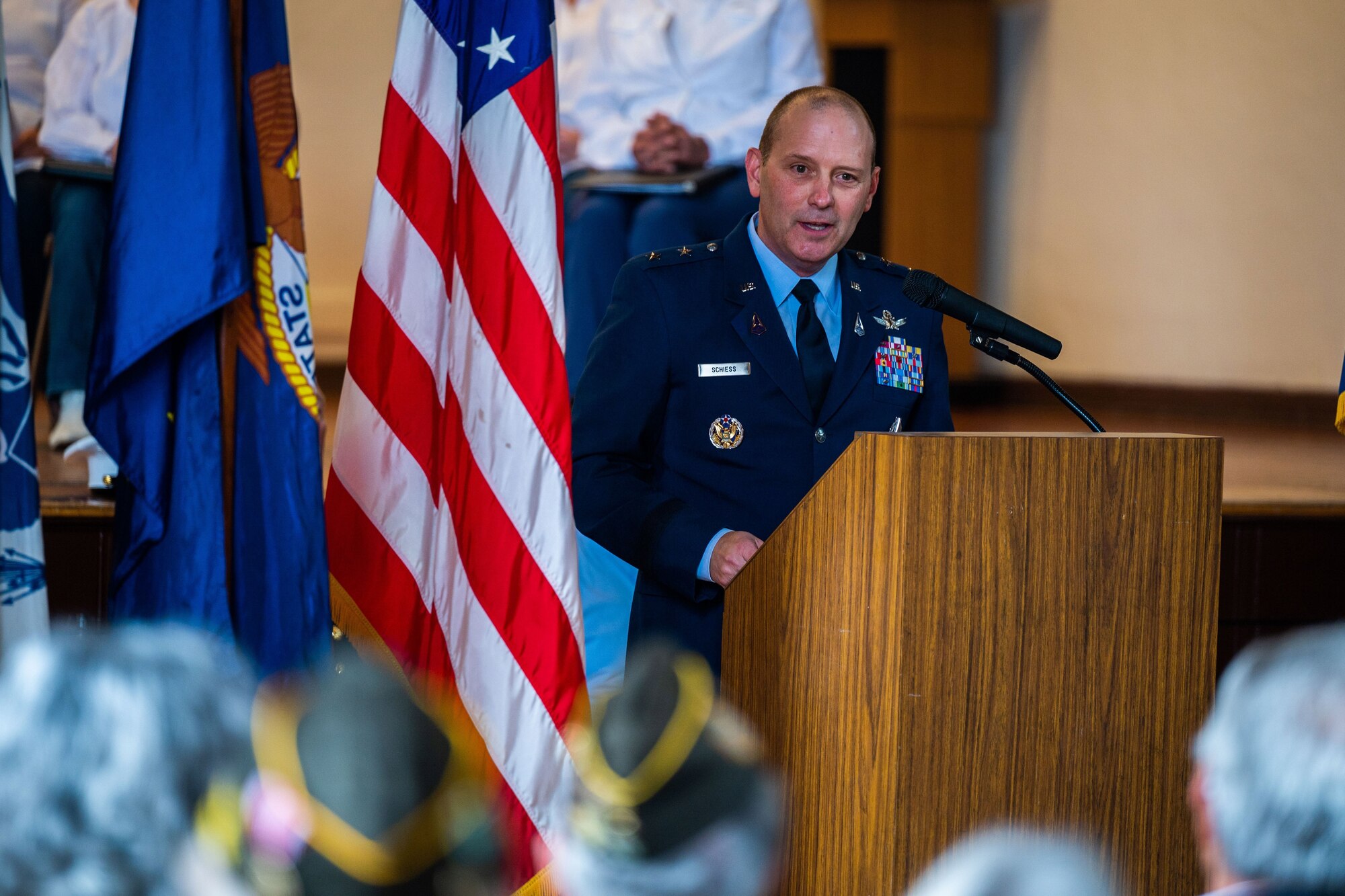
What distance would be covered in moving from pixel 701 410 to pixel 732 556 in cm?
36

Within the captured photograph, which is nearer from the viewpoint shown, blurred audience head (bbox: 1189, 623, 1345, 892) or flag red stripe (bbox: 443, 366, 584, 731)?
blurred audience head (bbox: 1189, 623, 1345, 892)

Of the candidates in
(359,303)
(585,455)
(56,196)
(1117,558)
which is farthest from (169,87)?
(56,196)

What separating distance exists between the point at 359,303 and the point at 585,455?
454mm

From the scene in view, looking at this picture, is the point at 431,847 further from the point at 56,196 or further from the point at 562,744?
the point at 56,196

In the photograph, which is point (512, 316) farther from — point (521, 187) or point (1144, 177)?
point (1144, 177)

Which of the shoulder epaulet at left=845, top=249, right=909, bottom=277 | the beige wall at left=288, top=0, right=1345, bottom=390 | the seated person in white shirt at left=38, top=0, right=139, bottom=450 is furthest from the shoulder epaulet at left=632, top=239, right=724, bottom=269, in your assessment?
the beige wall at left=288, top=0, right=1345, bottom=390

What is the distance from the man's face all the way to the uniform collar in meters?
0.03

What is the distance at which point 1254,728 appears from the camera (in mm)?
696

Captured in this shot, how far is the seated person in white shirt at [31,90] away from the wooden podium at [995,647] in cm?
303

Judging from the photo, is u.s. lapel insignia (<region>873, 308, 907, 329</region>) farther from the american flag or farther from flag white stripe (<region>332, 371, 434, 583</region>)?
flag white stripe (<region>332, 371, 434, 583</region>)

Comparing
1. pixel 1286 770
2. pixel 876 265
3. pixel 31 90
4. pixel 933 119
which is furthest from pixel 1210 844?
pixel 933 119

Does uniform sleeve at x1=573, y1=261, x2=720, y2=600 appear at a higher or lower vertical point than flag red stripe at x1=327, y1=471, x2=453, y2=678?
higher

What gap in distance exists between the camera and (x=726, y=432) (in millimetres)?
2195

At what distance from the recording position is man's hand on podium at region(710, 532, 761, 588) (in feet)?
6.28
